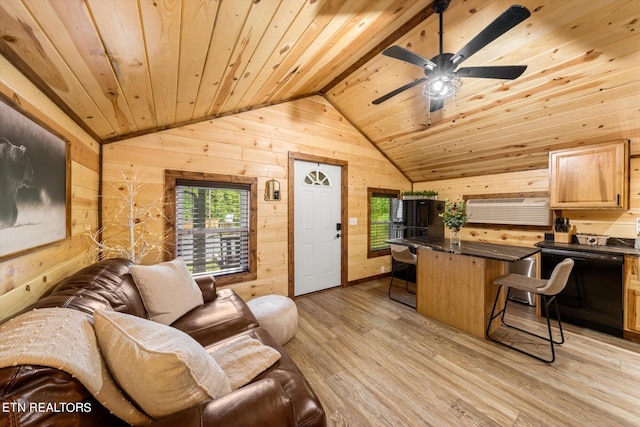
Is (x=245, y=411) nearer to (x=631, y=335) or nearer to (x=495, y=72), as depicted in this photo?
(x=495, y=72)

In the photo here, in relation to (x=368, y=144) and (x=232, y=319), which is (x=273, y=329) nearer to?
(x=232, y=319)

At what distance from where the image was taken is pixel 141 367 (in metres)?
0.82

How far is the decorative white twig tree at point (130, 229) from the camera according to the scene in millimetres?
2490

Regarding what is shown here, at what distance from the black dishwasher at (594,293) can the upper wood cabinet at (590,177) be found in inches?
25.3

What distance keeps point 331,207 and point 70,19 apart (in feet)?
11.1

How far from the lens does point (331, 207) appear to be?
4.09 m

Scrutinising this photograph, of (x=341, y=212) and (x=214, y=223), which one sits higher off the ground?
(x=341, y=212)

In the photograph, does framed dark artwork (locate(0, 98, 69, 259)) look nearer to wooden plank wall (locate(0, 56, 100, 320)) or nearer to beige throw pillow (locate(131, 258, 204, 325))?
wooden plank wall (locate(0, 56, 100, 320))

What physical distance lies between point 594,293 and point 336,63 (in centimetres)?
386

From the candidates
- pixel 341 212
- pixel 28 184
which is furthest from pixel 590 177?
pixel 28 184

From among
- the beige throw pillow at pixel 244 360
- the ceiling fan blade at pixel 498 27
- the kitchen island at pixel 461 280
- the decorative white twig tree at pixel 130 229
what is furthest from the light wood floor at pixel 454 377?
the ceiling fan blade at pixel 498 27

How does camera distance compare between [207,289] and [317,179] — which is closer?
[207,289]

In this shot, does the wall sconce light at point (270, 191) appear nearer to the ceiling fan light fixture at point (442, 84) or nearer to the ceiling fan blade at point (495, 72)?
the ceiling fan light fixture at point (442, 84)

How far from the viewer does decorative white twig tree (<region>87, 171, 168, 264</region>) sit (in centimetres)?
249
